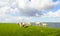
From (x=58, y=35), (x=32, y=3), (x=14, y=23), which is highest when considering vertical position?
(x=32, y=3)

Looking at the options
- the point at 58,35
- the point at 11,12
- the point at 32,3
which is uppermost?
the point at 32,3

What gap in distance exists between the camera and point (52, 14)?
8.90 ft

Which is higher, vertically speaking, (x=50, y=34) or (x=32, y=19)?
(x=32, y=19)

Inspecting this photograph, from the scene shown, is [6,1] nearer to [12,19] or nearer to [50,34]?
[12,19]

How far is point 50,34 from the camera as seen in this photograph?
2.01m

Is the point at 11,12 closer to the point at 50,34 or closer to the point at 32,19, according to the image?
the point at 32,19

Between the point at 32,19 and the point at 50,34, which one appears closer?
the point at 50,34

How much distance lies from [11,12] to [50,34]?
102 cm

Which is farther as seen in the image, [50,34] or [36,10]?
[36,10]

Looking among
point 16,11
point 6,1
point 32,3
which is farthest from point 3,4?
point 32,3

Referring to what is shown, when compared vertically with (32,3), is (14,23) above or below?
below

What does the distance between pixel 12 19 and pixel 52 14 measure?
825 mm

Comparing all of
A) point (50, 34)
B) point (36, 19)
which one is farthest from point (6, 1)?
point (50, 34)

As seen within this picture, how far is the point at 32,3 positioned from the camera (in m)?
2.70
